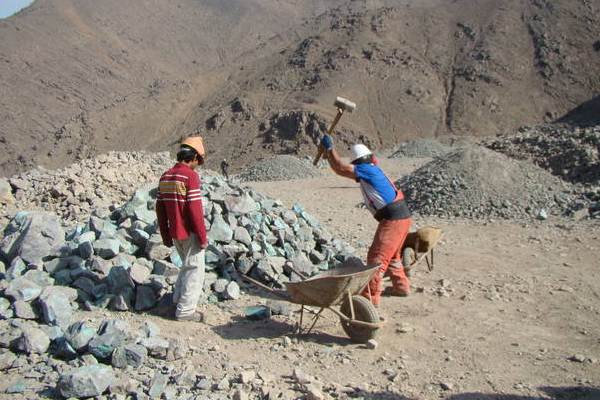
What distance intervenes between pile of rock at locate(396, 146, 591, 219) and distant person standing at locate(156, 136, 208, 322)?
639 cm

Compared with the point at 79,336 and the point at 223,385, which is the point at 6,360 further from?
the point at 223,385

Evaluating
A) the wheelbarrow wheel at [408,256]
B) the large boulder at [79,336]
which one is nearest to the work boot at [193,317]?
the large boulder at [79,336]

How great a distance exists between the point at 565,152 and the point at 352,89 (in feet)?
61.6

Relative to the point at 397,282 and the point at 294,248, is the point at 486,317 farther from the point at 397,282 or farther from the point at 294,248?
the point at 294,248

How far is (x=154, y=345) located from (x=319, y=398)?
1.33m

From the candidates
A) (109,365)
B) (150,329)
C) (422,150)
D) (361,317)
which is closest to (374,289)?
(361,317)

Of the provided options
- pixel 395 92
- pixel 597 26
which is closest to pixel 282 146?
pixel 395 92

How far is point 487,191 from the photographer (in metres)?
10.4

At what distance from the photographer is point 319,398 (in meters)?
3.68

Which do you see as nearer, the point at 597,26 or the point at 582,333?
the point at 582,333

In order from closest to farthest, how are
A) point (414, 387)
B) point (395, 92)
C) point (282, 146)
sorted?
point (414, 387)
point (282, 146)
point (395, 92)

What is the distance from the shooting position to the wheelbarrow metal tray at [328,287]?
4.30m

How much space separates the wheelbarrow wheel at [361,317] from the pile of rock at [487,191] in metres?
5.93

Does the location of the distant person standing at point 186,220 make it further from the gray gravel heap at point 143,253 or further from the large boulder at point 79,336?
the large boulder at point 79,336
